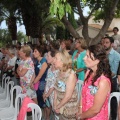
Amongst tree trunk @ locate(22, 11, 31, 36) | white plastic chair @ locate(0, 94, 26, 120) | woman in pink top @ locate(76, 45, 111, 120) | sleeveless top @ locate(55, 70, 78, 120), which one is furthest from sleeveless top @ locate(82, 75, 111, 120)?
tree trunk @ locate(22, 11, 31, 36)

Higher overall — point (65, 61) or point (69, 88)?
point (65, 61)

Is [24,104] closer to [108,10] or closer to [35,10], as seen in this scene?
[108,10]

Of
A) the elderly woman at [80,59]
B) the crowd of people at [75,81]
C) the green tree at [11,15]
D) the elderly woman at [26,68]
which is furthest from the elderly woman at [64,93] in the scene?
the green tree at [11,15]

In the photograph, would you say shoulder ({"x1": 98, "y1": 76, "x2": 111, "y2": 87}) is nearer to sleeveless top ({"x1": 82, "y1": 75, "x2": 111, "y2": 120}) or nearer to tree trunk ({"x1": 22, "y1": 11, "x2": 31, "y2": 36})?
sleeveless top ({"x1": 82, "y1": 75, "x2": 111, "y2": 120})

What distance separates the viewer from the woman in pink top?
2.78 meters

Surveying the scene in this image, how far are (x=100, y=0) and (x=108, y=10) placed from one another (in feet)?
2.19

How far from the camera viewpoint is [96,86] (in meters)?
2.83

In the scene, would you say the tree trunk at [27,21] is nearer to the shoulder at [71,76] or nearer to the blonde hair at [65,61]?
the blonde hair at [65,61]

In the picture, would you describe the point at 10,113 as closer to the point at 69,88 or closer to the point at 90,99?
the point at 69,88

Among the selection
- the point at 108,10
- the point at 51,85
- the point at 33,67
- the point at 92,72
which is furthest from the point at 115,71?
the point at 108,10

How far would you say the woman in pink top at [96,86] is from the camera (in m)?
2.78

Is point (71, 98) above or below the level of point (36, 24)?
below

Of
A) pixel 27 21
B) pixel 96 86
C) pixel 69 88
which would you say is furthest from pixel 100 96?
pixel 27 21

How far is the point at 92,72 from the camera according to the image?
120 inches
